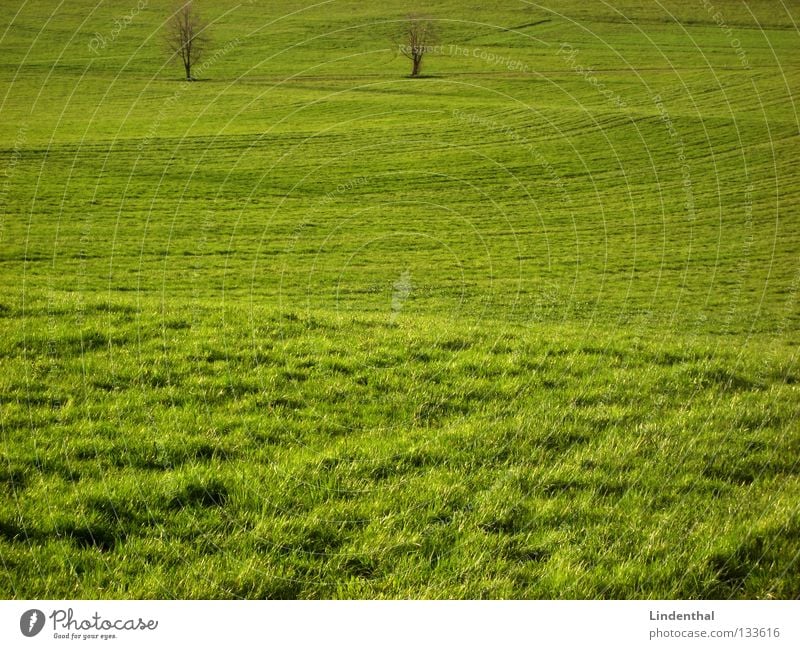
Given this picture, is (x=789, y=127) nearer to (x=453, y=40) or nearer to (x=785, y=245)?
(x=785, y=245)

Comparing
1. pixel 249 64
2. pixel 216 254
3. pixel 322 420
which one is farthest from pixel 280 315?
pixel 249 64

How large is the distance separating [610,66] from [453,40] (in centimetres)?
1055

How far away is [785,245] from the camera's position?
20.1 metres
